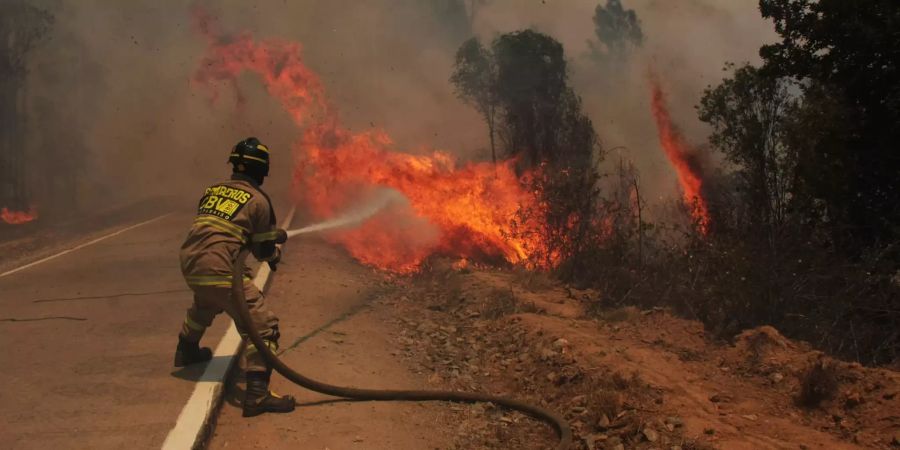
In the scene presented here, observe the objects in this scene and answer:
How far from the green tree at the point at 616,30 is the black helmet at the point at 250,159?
7214cm

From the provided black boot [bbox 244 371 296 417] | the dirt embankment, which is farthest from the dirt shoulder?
the dirt embankment

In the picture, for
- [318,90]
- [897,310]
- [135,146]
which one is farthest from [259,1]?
[897,310]

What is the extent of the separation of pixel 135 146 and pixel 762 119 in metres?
41.3

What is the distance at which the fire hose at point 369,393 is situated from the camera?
4742 millimetres

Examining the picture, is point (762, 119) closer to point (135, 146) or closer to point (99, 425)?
point (99, 425)

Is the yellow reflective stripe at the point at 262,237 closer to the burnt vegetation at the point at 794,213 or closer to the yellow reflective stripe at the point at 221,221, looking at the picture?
the yellow reflective stripe at the point at 221,221

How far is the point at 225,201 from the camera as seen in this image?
5000mm

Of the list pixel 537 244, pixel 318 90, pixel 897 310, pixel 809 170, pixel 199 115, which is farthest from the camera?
pixel 199 115

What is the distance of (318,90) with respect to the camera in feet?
66.3

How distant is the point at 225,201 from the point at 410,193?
8.97 m

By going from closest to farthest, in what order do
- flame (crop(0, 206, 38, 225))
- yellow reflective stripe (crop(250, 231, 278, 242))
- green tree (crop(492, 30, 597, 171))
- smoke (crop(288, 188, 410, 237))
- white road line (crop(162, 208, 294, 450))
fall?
white road line (crop(162, 208, 294, 450)), yellow reflective stripe (crop(250, 231, 278, 242)), smoke (crop(288, 188, 410, 237)), green tree (crop(492, 30, 597, 171)), flame (crop(0, 206, 38, 225))

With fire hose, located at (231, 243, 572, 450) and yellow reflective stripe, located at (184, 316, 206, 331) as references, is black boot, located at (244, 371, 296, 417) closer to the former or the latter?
fire hose, located at (231, 243, 572, 450)

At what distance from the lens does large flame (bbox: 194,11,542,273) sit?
12.2m

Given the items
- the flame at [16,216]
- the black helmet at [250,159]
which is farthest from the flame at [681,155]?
the flame at [16,216]
